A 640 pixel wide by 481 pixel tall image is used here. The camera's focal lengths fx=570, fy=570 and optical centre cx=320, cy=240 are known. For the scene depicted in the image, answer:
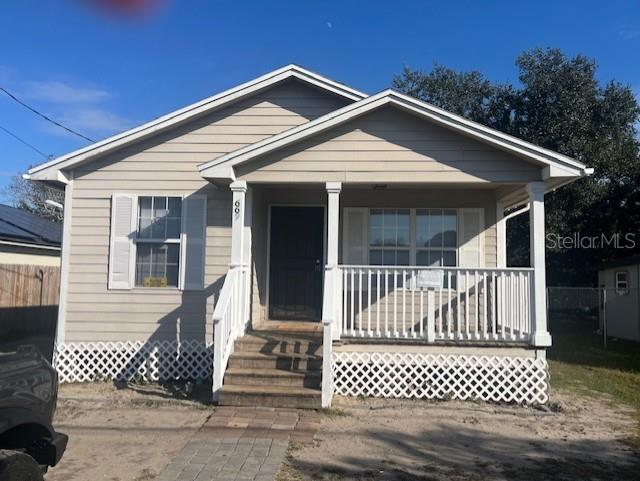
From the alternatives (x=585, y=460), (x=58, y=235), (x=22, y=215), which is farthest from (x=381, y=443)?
(x=22, y=215)

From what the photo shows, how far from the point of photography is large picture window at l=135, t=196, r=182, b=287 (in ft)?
30.4

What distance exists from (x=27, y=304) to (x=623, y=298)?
56.6ft

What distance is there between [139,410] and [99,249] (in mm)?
3132

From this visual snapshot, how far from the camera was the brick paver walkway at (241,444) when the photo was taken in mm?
5016

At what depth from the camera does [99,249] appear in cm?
930

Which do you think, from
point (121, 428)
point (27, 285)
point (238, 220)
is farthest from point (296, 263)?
point (27, 285)

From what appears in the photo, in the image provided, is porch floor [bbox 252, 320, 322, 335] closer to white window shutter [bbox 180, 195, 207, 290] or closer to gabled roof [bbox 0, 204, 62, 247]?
white window shutter [bbox 180, 195, 207, 290]

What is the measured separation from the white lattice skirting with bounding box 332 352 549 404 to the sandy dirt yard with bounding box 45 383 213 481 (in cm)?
212

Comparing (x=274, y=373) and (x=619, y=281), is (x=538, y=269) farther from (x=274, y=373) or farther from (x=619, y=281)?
(x=619, y=281)

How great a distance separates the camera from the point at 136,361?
29.5 ft

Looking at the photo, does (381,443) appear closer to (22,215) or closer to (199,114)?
(199,114)

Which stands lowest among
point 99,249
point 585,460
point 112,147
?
point 585,460

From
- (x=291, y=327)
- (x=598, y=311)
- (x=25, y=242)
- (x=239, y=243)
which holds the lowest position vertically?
(x=291, y=327)

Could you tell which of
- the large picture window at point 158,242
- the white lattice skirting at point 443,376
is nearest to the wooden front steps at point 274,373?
the white lattice skirting at point 443,376
